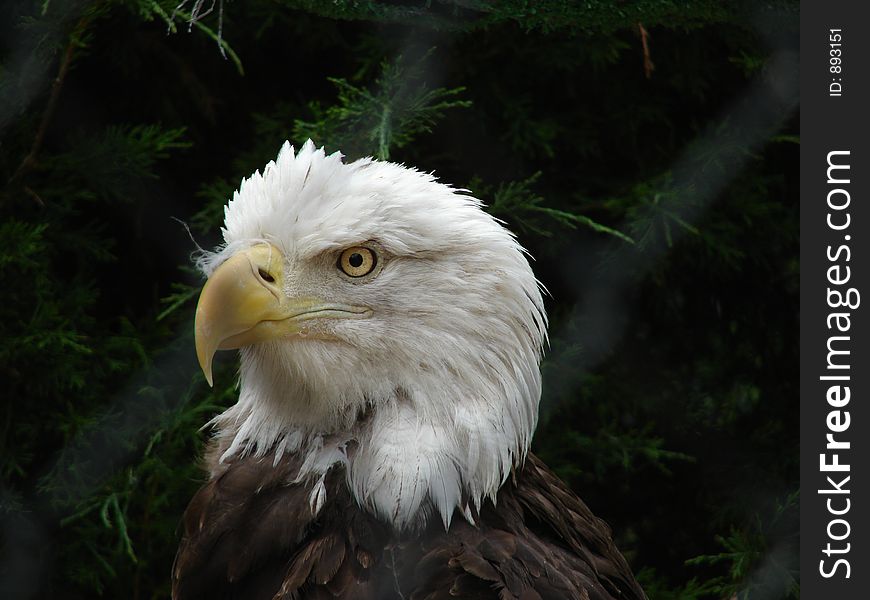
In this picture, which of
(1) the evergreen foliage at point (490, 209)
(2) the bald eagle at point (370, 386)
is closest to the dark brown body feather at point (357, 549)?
(2) the bald eagle at point (370, 386)

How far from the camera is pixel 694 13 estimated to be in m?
1.66

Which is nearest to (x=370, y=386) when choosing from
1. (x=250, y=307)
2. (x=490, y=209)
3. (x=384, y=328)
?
(x=384, y=328)

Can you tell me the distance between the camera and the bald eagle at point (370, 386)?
4.23 feet

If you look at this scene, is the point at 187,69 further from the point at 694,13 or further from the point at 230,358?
the point at 694,13

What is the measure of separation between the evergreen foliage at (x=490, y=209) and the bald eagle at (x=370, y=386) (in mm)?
443

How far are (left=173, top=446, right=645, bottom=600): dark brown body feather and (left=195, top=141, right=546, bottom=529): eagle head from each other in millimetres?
26

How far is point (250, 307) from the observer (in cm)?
128

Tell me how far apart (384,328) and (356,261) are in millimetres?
96

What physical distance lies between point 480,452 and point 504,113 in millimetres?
912

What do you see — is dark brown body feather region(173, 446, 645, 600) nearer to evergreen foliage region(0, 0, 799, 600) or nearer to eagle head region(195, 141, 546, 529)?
eagle head region(195, 141, 546, 529)

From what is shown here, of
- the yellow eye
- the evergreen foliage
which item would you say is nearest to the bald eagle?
the yellow eye

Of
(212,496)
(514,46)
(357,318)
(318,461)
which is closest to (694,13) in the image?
(514,46)

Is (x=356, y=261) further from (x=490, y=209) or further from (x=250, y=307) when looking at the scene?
(x=490, y=209)

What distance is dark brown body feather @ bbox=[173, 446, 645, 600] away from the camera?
48.8 inches
